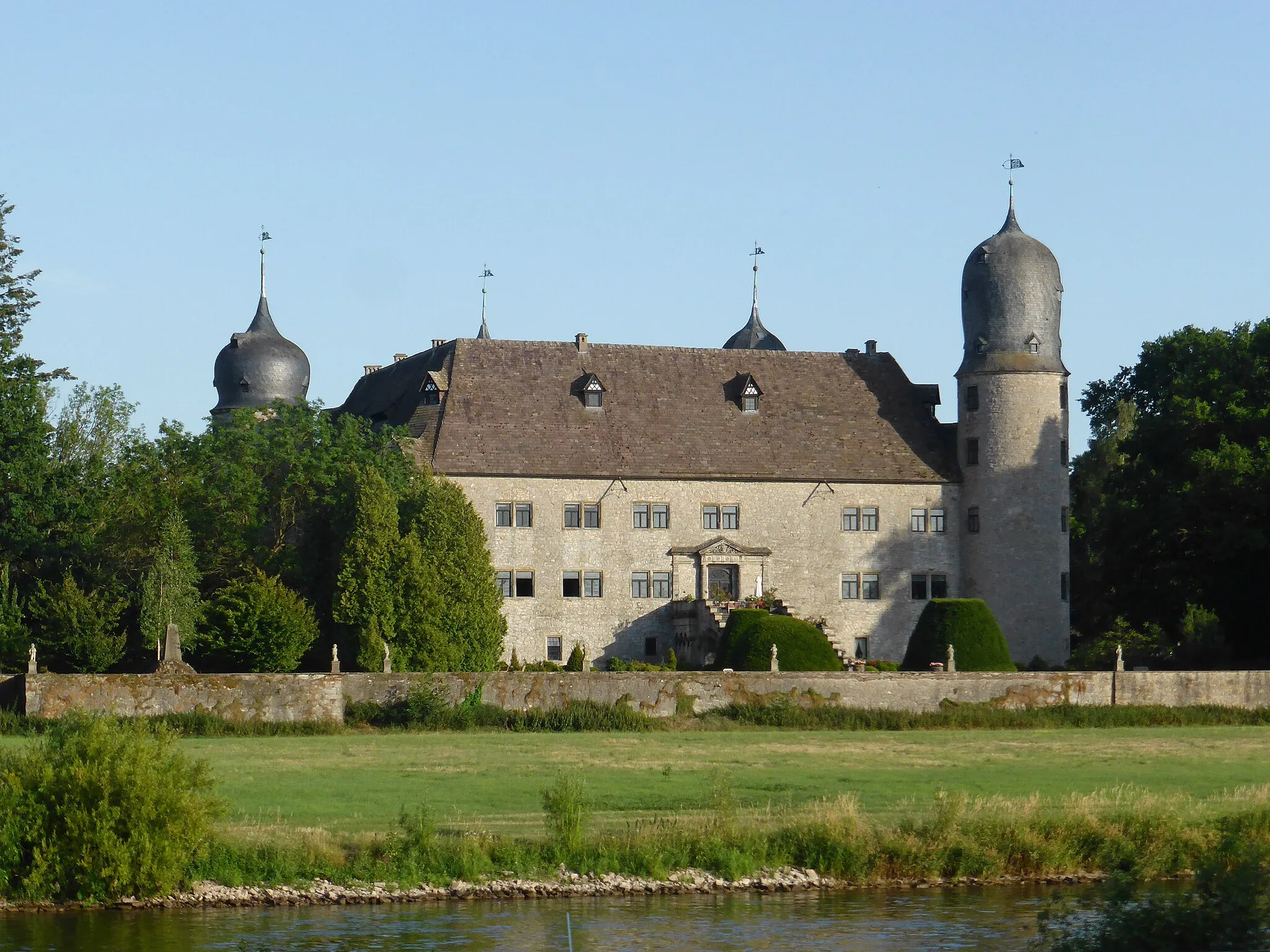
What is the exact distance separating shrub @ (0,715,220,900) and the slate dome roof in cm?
4354

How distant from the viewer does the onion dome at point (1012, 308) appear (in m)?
57.8

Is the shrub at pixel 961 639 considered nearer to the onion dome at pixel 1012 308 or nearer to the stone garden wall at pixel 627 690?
the stone garden wall at pixel 627 690

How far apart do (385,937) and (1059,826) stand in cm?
853

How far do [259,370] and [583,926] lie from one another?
4681cm

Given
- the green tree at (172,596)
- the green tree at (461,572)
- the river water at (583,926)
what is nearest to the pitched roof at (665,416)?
the green tree at (461,572)

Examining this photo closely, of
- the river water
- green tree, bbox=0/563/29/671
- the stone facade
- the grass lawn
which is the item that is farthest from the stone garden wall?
the river water

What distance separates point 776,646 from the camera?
46969 mm

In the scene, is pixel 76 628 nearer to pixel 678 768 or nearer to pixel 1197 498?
pixel 678 768

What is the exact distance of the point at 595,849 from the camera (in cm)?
2289

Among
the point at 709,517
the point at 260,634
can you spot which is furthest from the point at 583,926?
the point at 709,517

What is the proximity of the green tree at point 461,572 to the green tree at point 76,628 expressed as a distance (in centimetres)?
754

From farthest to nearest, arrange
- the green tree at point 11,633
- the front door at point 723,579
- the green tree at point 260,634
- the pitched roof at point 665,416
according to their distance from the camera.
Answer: the front door at point 723,579 → the pitched roof at point 665,416 → the green tree at point 260,634 → the green tree at point 11,633

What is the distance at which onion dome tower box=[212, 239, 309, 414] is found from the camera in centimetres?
6500

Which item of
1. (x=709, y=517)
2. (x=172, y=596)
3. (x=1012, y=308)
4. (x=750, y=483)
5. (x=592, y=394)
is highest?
(x=1012, y=308)
